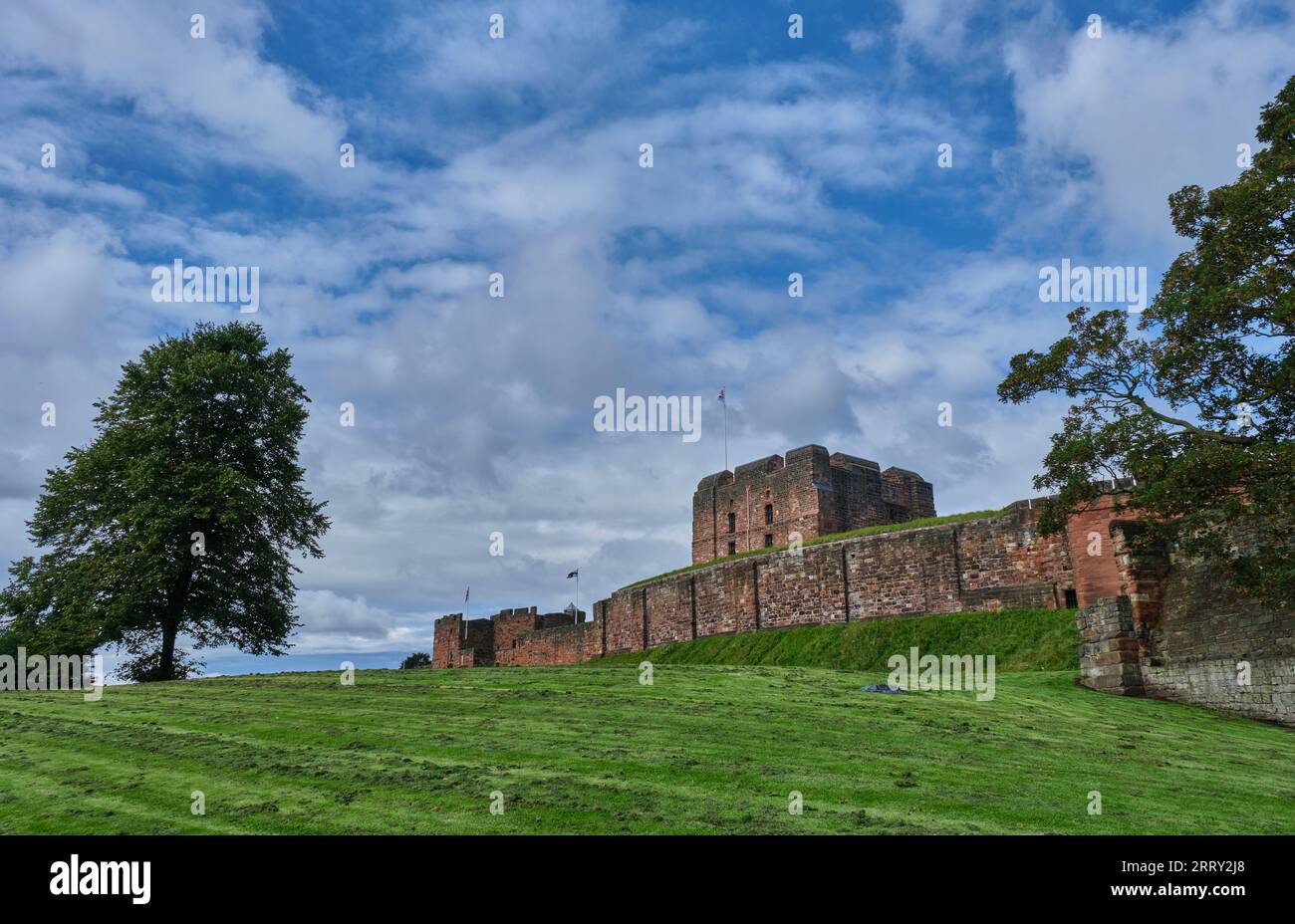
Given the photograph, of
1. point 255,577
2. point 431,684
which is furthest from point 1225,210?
point 255,577

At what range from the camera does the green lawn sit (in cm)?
1004

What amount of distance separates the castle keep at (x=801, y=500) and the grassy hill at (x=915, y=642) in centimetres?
1378

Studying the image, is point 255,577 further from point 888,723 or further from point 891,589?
point 891,589

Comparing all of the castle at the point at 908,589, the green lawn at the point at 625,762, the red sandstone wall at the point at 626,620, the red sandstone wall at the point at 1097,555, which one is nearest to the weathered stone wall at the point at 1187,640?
the castle at the point at 908,589

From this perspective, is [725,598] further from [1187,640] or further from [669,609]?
[1187,640]

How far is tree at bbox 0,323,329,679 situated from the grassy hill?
20448mm

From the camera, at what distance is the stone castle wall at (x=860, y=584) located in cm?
3481

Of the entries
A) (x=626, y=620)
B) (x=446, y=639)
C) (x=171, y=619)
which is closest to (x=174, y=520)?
(x=171, y=619)

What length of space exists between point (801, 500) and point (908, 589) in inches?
774

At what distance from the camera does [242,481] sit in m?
29.6

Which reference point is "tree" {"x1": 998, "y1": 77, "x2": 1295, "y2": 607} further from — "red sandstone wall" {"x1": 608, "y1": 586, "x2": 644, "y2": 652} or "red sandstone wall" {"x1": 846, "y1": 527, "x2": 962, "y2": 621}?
"red sandstone wall" {"x1": 608, "y1": 586, "x2": 644, "y2": 652}

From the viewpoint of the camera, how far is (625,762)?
12.5 meters

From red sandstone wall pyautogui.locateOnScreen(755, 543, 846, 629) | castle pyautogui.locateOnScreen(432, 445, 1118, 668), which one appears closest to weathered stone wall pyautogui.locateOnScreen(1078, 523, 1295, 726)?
castle pyautogui.locateOnScreen(432, 445, 1118, 668)
